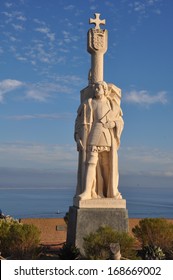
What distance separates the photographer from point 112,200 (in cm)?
1130

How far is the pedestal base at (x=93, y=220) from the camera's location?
433 inches

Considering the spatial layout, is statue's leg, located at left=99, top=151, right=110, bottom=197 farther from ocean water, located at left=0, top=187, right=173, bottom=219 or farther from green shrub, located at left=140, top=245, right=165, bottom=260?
ocean water, located at left=0, top=187, right=173, bottom=219

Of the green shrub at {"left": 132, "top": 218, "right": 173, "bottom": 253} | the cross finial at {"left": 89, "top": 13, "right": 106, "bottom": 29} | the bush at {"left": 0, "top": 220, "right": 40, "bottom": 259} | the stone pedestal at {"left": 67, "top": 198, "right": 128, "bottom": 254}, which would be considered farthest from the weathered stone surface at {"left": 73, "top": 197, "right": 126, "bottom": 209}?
the cross finial at {"left": 89, "top": 13, "right": 106, "bottom": 29}

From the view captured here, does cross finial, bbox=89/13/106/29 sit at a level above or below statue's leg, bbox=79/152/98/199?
above

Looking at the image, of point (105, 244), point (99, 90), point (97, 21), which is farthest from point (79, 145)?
point (97, 21)

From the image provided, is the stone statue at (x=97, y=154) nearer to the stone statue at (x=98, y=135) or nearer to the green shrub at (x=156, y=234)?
the stone statue at (x=98, y=135)

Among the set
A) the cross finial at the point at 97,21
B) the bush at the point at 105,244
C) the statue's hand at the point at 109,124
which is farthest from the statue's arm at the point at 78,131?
the bush at the point at 105,244

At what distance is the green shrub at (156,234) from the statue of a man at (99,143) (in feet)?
3.61

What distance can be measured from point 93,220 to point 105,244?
1.91 meters

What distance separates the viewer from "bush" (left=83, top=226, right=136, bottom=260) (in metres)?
9.10

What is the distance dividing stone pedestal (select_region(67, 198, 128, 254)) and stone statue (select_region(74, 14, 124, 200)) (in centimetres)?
30

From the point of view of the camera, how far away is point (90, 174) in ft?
37.4
